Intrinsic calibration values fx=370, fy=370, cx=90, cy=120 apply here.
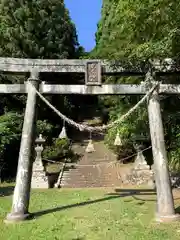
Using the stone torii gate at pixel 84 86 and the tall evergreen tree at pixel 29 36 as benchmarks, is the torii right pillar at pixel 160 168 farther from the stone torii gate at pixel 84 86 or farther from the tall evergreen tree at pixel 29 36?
the tall evergreen tree at pixel 29 36

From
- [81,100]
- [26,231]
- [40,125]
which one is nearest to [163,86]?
[26,231]

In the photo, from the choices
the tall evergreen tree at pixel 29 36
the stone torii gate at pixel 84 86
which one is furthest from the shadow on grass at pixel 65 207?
the tall evergreen tree at pixel 29 36

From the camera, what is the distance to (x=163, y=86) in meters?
9.59

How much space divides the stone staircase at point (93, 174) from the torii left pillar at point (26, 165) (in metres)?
6.94

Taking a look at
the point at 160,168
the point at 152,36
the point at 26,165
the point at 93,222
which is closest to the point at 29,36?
the point at 152,36

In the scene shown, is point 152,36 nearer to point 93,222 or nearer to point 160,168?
point 160,168

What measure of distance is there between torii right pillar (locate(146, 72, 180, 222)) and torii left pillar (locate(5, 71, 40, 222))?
3023mm

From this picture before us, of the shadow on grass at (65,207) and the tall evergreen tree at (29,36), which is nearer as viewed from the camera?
the shadow on grass at (65,207)

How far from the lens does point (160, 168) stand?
8938 mm

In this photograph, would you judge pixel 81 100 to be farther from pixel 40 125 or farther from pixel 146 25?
pixel 146 25

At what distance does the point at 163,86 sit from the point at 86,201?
439 cm

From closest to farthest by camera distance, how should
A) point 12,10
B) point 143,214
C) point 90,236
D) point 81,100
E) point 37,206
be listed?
1. point 90,236
2. point 143,214
3. point 37,206
4. point 12,10
5. point 81,100

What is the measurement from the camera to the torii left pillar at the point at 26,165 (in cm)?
900

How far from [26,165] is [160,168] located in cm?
330
